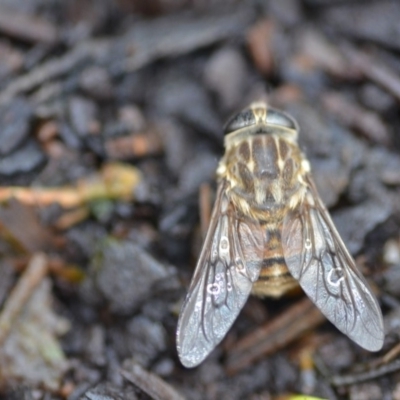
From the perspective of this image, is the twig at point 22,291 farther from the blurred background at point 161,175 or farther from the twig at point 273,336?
the twig at point 273,336

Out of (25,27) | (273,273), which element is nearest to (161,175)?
(273,273)

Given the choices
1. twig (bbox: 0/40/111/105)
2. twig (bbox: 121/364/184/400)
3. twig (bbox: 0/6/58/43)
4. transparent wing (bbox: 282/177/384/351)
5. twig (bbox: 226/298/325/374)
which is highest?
twig (bbox: 0/6/58/43)

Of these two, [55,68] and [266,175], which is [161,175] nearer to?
[266,175]

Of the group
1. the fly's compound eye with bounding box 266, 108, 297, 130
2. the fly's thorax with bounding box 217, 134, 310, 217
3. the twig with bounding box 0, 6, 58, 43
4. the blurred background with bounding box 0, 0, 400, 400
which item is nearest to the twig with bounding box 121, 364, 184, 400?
the blurred background with bounding box 0, 0, 400, 400

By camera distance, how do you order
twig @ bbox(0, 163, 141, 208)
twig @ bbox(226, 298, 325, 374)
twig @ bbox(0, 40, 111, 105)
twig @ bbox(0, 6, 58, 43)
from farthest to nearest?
twig @ bbox(0, 6, 58, 43) → twig @ bbox(0, 40, 111, 105) → twig @ bbox(0, 163, 141, 208) → twig @ bbox(226, 298, 325, 374)

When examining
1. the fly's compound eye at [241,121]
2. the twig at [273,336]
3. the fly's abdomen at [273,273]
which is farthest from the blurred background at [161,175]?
the fly's compound eye at [241,121]

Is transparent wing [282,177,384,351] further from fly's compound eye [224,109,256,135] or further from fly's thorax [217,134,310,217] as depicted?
fly's compound eye [224,109,256,135]
